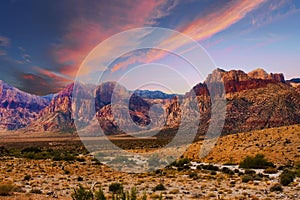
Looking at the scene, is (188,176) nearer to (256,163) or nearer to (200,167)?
(200,167)

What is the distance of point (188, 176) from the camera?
34062 mm

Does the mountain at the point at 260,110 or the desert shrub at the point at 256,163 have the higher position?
the mountain at the point at 260,110

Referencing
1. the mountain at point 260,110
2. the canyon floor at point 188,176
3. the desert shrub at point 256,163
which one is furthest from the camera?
the mountain at point 260,110

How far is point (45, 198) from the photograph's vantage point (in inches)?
733

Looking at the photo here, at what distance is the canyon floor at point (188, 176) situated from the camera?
21.9 m

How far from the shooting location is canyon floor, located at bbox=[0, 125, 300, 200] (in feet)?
72.0

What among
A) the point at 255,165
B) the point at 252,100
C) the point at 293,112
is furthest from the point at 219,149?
the point at 252,100

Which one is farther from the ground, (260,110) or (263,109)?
(263,109)

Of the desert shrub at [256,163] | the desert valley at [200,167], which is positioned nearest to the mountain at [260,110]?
the desert valley at [200,167]

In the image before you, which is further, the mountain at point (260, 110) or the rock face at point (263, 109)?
the rock face at point (263, 109)

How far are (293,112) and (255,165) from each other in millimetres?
80624

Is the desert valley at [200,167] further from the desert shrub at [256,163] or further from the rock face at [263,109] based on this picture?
the rock face at [263,109]

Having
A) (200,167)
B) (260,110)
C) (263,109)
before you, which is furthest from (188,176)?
(260,110)

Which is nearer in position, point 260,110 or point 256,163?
point 256,163
